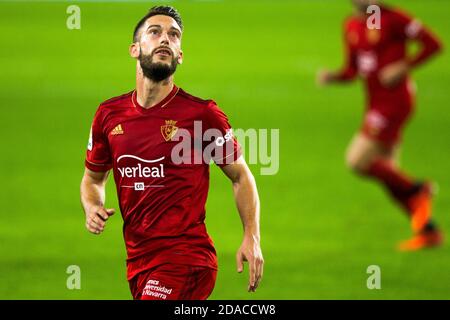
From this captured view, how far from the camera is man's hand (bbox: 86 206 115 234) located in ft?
19.5

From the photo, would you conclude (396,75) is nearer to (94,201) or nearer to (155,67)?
(155,67)

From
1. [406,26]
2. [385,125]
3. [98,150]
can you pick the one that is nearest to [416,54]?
[385,125]

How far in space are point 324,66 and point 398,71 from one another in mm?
29944

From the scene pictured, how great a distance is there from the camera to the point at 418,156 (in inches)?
978

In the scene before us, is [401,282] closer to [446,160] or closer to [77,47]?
[446,160]

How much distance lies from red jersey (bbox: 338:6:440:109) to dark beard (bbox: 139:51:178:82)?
40.2 inches

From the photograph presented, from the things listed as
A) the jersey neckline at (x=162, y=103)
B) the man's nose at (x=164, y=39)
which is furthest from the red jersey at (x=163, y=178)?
the man's nose at (x=164, y=39)

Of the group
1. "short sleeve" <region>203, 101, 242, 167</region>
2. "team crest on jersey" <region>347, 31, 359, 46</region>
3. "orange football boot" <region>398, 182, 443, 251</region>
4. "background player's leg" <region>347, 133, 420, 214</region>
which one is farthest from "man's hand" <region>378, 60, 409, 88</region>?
"team crest on jersey" <region>347, 31, 359, 46</region>

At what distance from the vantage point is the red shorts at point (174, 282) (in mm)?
6098

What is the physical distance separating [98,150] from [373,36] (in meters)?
1.85

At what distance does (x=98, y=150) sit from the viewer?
643 cm

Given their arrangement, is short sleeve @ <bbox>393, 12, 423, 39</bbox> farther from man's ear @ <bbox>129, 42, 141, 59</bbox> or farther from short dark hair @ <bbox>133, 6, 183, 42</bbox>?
man's ear @ <bbox>129, 42, 141, 59</bbox>

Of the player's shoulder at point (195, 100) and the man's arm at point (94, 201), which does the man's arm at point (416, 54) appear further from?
the man's arm at point (94, 201)

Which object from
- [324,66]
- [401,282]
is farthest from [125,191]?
[324,66]
